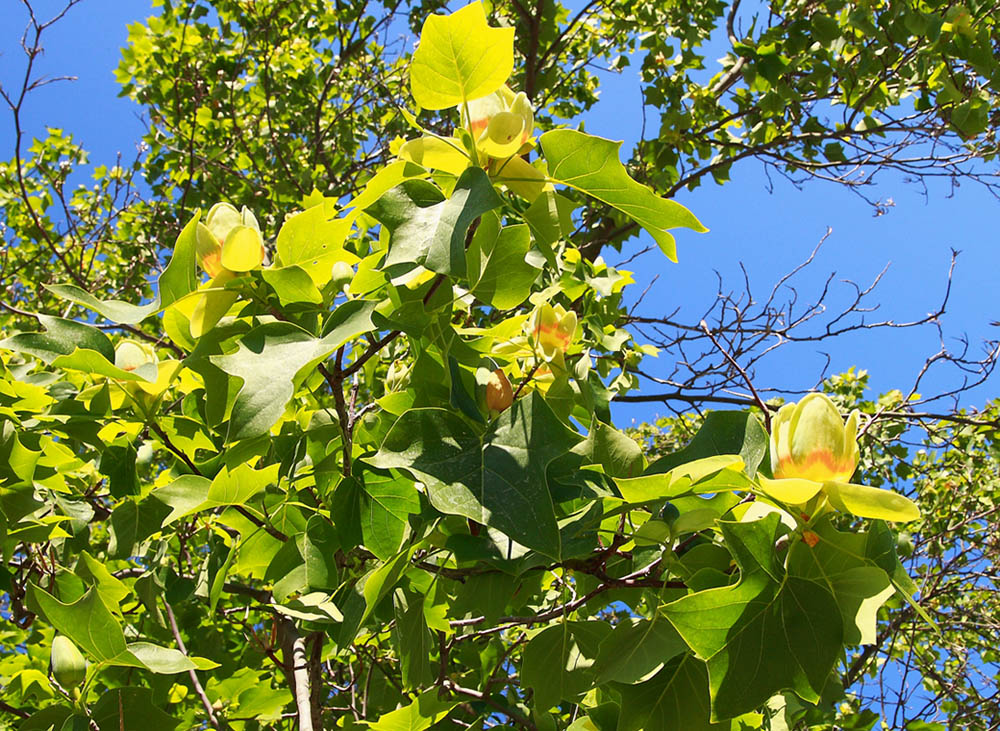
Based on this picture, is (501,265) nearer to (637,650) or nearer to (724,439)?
(724,439)

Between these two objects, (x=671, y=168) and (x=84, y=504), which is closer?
(x=84, y=504)

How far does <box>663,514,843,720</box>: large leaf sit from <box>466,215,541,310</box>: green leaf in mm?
401

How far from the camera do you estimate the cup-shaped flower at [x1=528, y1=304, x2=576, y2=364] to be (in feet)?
3.93

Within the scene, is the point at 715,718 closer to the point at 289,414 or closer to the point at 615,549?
the point at 615,549

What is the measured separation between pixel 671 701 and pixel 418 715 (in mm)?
475

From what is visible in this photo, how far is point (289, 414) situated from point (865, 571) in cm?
96

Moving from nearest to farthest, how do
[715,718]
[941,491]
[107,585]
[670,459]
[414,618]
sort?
[715,718]
[670,459]
[414,618]
[107,585]
[941,491]

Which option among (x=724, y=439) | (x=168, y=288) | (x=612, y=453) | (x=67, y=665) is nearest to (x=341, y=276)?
(x=168, y=288)

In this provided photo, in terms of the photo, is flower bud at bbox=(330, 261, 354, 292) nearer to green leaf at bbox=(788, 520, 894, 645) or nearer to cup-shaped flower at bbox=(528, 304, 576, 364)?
cup-shaped flower at bbox=(528, 304, 576, 364)

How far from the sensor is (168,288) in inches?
35.5

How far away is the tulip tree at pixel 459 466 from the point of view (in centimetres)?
69

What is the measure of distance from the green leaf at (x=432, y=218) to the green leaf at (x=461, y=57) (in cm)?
12

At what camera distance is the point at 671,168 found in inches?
141

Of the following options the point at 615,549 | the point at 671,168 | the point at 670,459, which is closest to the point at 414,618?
the point at 615,549
